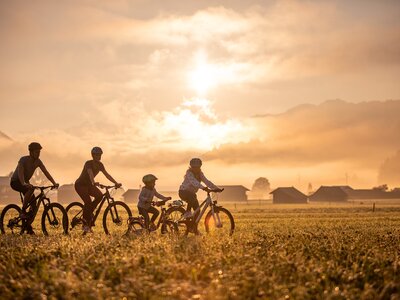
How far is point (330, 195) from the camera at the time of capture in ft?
552

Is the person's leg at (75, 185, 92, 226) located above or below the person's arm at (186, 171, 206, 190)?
below

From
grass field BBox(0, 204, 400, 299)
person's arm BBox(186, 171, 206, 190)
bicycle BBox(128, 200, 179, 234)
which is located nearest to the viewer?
grass field BBox(0, 204, 400, 299)

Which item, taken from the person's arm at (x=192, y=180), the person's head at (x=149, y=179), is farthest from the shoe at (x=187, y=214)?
the person's head at (x=149, y=179)

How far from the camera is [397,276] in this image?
8.99m

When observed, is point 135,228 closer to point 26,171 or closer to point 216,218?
point 216,218

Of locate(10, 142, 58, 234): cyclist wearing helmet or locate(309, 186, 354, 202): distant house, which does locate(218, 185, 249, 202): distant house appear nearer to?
locate(309, 186, 354, 202): distant house

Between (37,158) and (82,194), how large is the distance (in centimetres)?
183

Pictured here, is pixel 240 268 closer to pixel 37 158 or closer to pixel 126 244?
pixel 126 244

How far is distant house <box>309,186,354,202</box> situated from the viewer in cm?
16525

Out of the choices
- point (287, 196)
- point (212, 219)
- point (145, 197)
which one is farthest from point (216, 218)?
point (287, 196)

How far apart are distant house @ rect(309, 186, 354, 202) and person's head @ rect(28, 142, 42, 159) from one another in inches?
6204

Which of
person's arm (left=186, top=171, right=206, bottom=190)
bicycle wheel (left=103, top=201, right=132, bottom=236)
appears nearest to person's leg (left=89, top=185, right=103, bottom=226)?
bicycle wheel (left=103, top=201, right=132, bottom=236)

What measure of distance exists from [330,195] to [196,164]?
522 ft

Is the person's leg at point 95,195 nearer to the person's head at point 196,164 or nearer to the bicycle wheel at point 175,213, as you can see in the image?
the bicycle wheel at point 175,213
